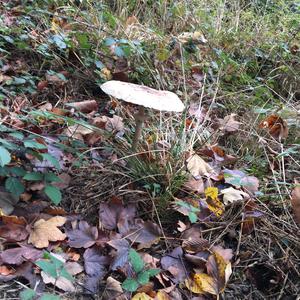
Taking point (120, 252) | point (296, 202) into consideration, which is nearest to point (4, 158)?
point (120, 252)

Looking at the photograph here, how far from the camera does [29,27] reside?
2.76 m

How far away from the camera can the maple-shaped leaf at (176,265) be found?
1.45m

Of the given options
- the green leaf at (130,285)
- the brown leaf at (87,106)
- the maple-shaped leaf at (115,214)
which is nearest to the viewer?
the green leaf at (130,285)

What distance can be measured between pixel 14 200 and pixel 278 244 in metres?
1.07

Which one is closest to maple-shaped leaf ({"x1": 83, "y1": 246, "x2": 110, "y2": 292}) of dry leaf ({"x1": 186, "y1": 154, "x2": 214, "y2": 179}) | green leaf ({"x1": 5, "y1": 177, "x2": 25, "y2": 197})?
green leaf ({"x1": 5, "y1": 177, "x2": 25, "y2": 197})

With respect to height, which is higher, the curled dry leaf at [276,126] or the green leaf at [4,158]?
the green leaf at [4,158]

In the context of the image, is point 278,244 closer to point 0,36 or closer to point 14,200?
point 14,200

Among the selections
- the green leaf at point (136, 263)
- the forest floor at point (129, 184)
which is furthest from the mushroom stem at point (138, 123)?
the green leaf at point (136, 263)

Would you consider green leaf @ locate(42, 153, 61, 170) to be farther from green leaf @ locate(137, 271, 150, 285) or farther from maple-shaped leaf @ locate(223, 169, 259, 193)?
maple-shaped leaf @ locate(223, 169, 259, 193)

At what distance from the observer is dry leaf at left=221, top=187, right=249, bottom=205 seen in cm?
171

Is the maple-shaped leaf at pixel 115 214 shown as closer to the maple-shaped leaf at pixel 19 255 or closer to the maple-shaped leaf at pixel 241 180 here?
the maple-shaped leaf at pixel 19 255

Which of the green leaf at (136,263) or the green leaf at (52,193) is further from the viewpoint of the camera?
the green leaf at (52,193)

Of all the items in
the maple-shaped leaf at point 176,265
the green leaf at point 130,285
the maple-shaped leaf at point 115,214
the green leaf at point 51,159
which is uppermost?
the green leaf at point 51,159

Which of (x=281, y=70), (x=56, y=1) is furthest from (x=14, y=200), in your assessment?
(x=281, y=70)
